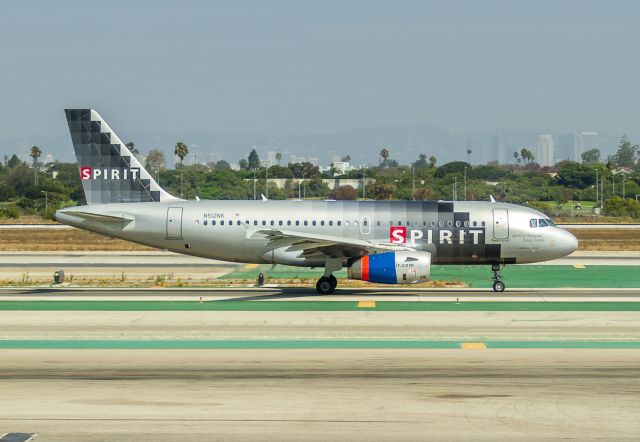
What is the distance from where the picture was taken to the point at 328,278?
3953 centimetres

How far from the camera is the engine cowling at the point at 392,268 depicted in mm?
37250

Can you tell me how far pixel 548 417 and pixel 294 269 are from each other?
105 feet

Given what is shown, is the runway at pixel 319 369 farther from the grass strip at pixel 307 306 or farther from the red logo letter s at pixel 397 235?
the red logo letter s at pixel 397 235

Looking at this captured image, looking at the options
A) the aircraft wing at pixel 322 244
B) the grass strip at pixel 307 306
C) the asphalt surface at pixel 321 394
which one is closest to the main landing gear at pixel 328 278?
the aircraft wing at pixel 322 244

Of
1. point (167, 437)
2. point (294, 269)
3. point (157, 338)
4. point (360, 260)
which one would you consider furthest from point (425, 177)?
point (167, 437)

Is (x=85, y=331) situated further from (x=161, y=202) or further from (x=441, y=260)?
(x=441, y=260)

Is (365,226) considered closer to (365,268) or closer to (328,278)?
(328,278)

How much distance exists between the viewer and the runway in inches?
716

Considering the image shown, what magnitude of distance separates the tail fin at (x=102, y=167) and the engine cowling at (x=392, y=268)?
9976 mm

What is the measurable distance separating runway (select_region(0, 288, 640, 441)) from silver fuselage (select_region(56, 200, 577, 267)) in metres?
3.85

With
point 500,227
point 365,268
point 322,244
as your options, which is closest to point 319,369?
point 365,268

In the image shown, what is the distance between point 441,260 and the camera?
40.8 m

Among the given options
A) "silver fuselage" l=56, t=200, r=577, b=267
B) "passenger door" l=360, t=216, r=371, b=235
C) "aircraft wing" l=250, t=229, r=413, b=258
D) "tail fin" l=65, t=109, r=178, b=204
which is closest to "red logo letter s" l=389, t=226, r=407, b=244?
"silver fuselage" l=56, t=200, r=577, b=267

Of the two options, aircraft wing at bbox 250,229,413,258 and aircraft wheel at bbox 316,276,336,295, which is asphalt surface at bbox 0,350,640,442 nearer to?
aircraft wing at bbox 250,229,413,258
